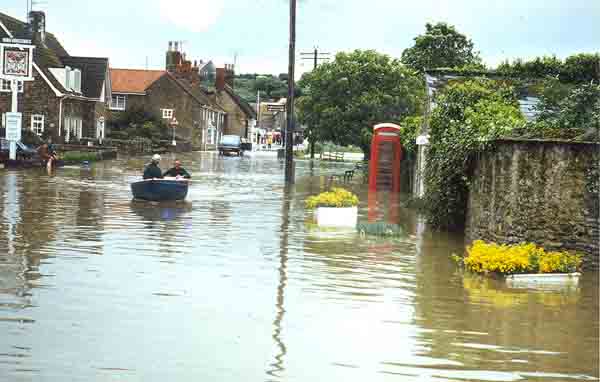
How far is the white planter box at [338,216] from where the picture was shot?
21.5 meters

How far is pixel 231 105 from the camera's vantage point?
126m

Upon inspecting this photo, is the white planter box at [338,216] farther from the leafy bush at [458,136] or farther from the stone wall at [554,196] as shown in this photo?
the stone wall at [554,196]

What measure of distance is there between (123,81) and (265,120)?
102 meters

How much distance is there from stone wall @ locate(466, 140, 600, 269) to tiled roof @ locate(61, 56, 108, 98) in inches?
2406

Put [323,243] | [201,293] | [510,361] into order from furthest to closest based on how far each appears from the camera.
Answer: [323,243], [201,293], [510,361]

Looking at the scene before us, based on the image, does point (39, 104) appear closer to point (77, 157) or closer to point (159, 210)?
point (77, 157)

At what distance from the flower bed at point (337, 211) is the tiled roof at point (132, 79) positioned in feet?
247

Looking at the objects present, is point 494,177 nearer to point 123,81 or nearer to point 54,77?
point 54,77

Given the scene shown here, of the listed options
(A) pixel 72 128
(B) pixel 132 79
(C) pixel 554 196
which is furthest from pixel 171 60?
(C) pixel 554 196

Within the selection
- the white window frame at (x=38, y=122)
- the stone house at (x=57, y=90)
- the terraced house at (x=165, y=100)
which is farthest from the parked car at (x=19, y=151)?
the terraced house at (x=165, y=100)

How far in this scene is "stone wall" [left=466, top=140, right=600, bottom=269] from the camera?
50.3 feet

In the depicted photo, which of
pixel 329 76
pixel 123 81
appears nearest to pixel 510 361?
Answer: pixel 329 76

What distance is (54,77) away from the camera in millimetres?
67062

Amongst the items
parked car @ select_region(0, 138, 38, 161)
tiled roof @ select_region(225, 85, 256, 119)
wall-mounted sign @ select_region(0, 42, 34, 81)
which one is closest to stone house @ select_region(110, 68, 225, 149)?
tiled roof @ select_region(225, 85, 256, 119)
